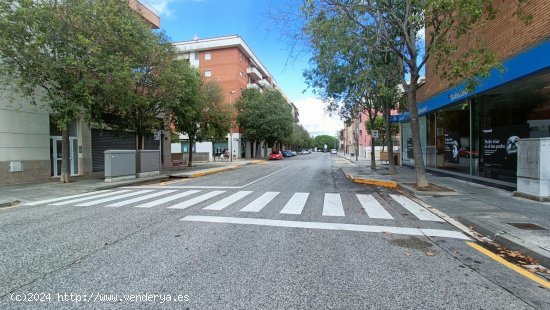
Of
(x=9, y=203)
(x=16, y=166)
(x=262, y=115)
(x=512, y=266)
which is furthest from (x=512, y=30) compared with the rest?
(x=262, y=115)

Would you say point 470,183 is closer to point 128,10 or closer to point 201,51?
point 128,10

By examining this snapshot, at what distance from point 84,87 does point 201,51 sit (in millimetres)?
46740

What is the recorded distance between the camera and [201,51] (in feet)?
190

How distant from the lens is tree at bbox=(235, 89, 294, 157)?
48344 millimetres

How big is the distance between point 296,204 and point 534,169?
22.6 ft

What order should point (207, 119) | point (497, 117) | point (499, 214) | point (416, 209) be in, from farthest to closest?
point (207, 119), point (497, 117), point (416, 209), point (499, 214)

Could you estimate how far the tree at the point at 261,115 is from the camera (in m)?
48.3

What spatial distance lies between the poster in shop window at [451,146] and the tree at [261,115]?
32036mm

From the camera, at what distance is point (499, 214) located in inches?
296

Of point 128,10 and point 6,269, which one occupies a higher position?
point 128,10

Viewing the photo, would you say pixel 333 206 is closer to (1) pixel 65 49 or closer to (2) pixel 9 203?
(2) pixel 9 203

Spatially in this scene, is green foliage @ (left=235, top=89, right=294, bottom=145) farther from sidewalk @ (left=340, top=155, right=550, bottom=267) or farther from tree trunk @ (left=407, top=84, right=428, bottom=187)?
sidewalk @ (left=340, top=155, right=550, bottom=267)

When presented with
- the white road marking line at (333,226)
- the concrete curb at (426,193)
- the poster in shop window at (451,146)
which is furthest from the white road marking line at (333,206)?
the poster in shop window at (451,146)

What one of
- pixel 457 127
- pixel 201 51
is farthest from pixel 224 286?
pixel 201 51
